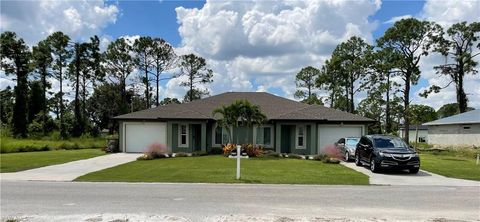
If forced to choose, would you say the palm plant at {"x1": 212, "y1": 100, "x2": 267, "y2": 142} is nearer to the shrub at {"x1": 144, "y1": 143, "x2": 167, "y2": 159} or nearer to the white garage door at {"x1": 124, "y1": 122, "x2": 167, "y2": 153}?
the shrub at {"x1": 144, "y1": 143, "x2": 167, "y2": 159}

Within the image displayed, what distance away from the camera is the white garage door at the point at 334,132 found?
108 feet

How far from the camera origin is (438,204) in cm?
1039

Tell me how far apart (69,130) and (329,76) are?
32839mm

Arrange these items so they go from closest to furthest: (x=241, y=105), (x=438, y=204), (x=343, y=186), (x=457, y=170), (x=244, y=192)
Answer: (x=438, y=204) < (x=244, y=192) < (x=343, y=186) < (x=457, y=170) < (x=241, y=105)

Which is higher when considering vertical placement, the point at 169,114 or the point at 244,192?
the point at 169,114

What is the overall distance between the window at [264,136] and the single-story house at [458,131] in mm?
20916

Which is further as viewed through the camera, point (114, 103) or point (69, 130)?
point (114, 103)

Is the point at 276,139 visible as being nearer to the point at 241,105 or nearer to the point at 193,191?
the point at 241,105

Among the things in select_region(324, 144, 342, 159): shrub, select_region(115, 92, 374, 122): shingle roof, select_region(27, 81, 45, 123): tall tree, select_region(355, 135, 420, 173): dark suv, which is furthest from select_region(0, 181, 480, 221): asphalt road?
select_region(27, 81, 45, 123): tall tree

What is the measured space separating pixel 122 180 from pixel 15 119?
40.4 m

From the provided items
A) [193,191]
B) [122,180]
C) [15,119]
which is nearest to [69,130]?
[15,119]

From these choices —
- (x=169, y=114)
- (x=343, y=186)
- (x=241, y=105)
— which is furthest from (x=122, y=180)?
(x=169, y=114)

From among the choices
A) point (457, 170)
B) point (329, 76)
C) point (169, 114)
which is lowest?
point (457, 170)

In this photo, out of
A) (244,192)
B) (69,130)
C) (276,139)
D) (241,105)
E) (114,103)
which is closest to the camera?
(244,192)
